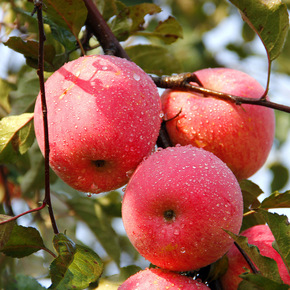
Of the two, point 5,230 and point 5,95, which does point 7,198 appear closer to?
point 5,95

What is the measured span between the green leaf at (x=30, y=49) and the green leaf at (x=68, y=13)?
7 cm

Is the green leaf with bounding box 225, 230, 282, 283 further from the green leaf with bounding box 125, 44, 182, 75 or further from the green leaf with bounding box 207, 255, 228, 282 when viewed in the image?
the green leaf with bounding box 125, 44, 182, 75

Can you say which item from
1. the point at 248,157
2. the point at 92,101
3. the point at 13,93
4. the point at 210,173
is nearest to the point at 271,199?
the point at 248,157

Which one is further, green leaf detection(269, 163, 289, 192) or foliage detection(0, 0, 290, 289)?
green leaf detection(269, 163, 289, 192)

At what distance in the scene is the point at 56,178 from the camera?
5.41 ft

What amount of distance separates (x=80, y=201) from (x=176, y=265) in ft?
3.29

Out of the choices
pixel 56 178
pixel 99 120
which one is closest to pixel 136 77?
pixel 99 120

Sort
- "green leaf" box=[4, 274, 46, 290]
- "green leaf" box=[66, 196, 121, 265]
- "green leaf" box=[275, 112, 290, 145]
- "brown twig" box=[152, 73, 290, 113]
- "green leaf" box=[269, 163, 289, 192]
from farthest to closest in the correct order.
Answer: "green leaf" box=[275, 112, 290, 145] < "green leaf" box=[269, 163, 289, 192] < "green leaf" box=[66, 196, 121, 265] < "brown twig" box=[152, 73, 290, 113] < "green leaf" box=[4, 274, 46, 290]

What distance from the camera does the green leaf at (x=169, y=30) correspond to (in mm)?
1492

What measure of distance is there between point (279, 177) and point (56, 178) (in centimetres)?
119

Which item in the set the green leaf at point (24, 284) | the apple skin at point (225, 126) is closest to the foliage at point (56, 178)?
the green leaf at point (24, 284)

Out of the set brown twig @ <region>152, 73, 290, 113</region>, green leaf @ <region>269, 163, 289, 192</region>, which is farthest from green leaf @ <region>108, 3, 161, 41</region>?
green leaf @ <region>269, 163, 289, 192</region>

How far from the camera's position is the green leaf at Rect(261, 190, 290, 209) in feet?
3.55

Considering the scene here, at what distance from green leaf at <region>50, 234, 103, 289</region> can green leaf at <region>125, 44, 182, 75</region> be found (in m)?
0.76
